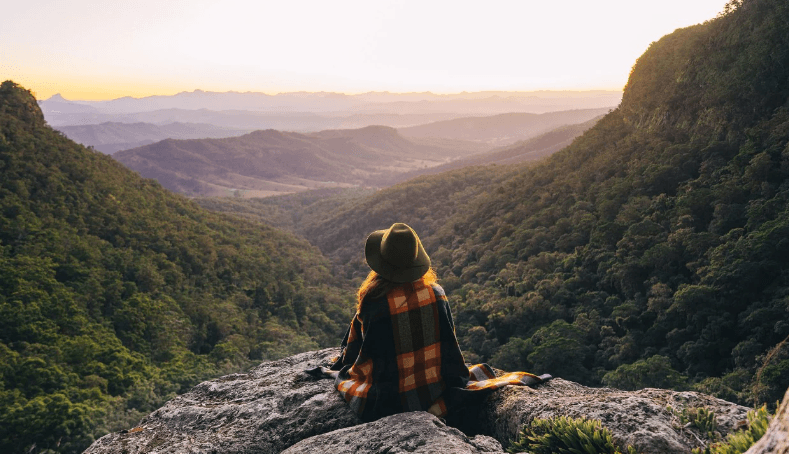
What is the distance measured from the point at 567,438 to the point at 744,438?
117cm

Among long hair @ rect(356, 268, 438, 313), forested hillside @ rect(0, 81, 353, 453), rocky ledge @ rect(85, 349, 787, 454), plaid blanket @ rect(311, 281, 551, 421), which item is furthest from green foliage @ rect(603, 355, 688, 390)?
forested hillside @ rect(0, 81, 353, 453)

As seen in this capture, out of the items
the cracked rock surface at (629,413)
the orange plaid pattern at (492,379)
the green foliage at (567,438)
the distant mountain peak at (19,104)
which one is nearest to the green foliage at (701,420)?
the cracked rock surface at (629,413)

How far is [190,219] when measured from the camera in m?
53.2

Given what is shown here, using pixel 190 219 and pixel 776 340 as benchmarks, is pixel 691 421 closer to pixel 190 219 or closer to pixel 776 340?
pixel 776 340

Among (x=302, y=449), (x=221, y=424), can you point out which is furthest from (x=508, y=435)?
(x=221, y=424)

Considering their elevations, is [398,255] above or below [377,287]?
above

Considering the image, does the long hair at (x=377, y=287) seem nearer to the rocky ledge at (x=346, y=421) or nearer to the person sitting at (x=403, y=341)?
the person sitting at (x=403, y=341)

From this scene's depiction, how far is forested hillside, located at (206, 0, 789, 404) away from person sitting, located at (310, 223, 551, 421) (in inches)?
500

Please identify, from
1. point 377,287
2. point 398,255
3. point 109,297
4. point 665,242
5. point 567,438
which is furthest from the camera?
point 109,297

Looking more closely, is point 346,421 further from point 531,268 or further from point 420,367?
point 531,268

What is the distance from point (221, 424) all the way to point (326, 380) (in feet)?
4.13

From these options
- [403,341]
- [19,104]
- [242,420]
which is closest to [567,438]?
[403,341]

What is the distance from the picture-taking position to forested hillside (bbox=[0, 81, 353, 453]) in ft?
80.1

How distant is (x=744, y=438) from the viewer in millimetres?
3141
